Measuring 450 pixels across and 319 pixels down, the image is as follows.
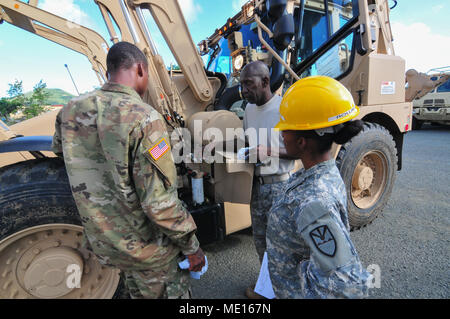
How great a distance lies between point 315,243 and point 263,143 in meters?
1.17

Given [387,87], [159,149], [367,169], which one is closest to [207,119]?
[159,149]

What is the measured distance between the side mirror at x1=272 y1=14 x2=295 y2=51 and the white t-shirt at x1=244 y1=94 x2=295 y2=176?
2.55 feet

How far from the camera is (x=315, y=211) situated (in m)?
0.92

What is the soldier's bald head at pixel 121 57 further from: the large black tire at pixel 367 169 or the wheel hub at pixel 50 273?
the large black tire at pixel 367 169

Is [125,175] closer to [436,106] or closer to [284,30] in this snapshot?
[284,30]

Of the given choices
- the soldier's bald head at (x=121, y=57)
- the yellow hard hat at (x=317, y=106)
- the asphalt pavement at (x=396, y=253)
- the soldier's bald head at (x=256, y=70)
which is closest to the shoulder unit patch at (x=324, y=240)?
the yellow hard hat at (x=317, y=106)

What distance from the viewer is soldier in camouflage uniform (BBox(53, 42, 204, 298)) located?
117cm

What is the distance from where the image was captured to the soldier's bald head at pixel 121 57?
4.12 ft

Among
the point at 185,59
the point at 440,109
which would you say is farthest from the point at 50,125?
the point at 440,109

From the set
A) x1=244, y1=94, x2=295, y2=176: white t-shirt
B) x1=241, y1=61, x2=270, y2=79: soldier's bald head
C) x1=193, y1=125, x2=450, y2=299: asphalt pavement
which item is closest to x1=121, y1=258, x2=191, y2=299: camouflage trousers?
x1=193, y1=125, x2=450, y2=299: asphalt pavement

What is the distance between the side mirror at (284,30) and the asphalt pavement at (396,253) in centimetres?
224

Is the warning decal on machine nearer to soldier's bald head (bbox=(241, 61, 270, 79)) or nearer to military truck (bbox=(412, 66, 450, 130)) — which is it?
soldier's bald head (bbox=(241, 61, 270, 79))
